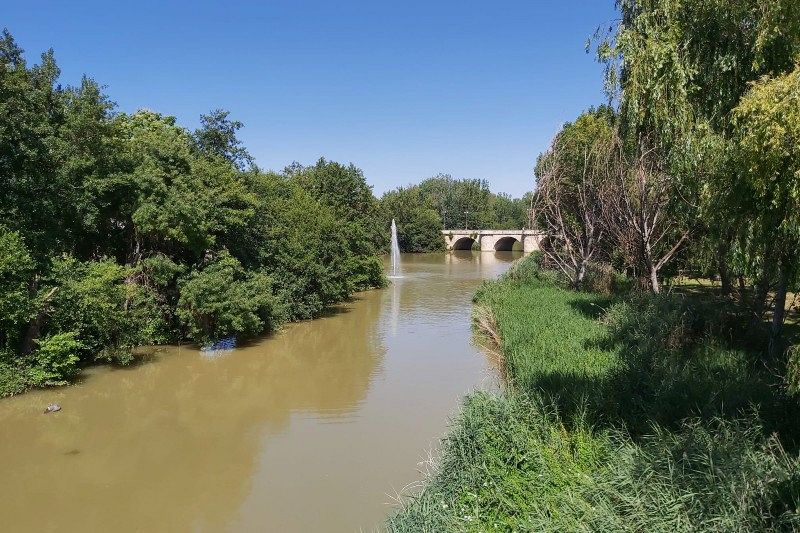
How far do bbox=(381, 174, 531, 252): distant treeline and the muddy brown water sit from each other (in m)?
38.6

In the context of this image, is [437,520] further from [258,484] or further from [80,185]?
[80,185]

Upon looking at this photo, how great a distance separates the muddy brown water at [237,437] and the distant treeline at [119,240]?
1101 mm

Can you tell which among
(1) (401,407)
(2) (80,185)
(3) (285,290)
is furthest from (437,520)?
(3) (285,290)

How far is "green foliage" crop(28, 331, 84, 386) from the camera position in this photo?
13188mm

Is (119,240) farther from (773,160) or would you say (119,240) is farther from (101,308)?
(773,160)

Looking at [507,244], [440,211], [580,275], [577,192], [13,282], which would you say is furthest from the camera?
[440,211]

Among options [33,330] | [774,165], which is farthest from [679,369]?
[33,330]

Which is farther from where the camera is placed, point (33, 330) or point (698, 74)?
point (33, 330)

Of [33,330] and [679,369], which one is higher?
[33,330]

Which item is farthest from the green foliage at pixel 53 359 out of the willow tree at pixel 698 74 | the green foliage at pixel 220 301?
the willow tree at pixel 698 74

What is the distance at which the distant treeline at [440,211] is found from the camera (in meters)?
69.9

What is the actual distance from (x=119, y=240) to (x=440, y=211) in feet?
254

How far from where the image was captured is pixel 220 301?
17.0 m

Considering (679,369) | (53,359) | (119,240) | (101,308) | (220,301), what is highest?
(119,240)
